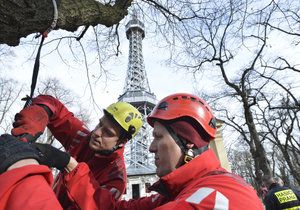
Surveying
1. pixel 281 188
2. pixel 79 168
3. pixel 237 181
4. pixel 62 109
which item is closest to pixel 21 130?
pixel 79 168

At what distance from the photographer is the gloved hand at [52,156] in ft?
4.75

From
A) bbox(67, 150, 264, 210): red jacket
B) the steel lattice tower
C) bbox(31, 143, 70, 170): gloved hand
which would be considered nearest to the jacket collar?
bbox(67, 150, 264, 210): red jacket

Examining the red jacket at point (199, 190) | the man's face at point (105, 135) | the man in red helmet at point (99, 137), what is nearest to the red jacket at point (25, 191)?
the red jacket at point (199, 190)

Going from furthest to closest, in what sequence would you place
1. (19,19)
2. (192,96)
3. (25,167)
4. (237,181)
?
1. (19,19)
2. (192,96)
3. (237,181)
4. (25,167)

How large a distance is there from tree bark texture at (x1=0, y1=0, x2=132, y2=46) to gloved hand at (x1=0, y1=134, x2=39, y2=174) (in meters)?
1.90

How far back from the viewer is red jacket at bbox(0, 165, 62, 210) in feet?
2.88

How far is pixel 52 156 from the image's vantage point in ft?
5.17

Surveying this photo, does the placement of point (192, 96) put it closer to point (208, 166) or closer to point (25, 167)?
point (208, 166)

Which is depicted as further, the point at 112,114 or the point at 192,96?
the point at 112,114

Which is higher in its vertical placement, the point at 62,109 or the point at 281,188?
the point at 62,109

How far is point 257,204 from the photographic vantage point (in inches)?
55.7

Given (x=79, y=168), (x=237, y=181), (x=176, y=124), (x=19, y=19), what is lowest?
(x=237, y=181)

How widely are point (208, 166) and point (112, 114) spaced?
1.66 meters

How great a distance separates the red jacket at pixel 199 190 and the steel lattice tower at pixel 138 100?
183 feet
